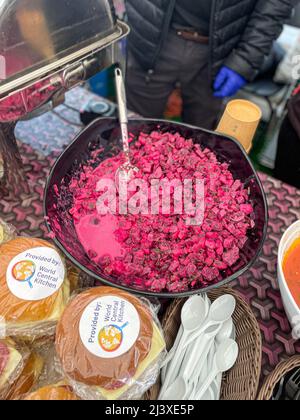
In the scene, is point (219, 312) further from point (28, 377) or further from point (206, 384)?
point (28, 377)

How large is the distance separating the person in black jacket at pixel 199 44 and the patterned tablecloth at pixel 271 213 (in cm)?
52

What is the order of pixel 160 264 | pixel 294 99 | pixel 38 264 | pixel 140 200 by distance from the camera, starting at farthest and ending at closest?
pixel 294 99 < pixel 140 200 < pixel 160 264 < pixel 38 264

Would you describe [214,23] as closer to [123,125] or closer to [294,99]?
[294,99]

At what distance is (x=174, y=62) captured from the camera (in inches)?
82.5

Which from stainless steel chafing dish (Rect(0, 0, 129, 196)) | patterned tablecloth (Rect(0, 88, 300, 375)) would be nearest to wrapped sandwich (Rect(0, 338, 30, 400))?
patterned tablecloth (Rect(0, 88, 300, 375))

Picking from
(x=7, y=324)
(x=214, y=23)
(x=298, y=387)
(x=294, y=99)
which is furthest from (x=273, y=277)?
(x=214, y=23)

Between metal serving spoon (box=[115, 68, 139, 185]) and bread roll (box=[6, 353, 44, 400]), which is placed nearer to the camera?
bread roll (box=[6, 353, 44, 400])

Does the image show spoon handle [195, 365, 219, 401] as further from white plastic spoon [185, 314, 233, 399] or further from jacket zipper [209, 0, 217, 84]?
jacket zipper [209, 0, 217, 84]

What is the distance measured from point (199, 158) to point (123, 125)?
1.00ft

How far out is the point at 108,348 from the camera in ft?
2.43


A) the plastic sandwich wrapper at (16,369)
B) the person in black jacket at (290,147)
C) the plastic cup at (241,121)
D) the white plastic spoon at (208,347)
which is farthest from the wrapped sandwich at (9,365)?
the person in black jacket at (290,147)

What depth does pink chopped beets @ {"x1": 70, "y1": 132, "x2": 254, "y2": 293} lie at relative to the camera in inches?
39.6

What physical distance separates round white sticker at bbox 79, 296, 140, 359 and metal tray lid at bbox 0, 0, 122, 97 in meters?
0.61

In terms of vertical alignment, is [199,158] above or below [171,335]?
above
